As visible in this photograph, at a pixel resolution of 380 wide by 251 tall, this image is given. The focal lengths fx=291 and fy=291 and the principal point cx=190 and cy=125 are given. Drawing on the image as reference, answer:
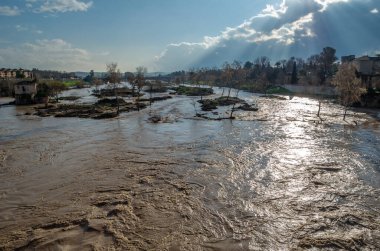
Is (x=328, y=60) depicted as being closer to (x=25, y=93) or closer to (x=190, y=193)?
(x=25, y=93)

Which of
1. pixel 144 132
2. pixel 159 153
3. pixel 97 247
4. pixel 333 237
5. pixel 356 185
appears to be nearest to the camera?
pixel 97 247

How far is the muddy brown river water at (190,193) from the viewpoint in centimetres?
1073

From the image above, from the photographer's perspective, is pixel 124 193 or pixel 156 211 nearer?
pixel 156 211

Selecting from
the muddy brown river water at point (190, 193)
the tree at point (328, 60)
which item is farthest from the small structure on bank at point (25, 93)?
the tree at point (328, 60)

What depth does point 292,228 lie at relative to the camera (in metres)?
11.4

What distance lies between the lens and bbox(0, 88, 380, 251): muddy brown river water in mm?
10727

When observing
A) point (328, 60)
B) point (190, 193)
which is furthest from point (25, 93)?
point (328, 60)

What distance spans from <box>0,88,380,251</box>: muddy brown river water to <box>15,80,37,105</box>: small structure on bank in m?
44.4

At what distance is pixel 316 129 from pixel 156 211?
2730 centimetres

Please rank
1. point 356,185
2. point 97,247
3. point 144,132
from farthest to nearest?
point 144,132
point 356,185
point 97,247

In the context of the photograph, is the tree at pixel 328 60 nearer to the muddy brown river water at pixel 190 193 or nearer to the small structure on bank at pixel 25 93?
the muddy brown river water at pixel 190 193

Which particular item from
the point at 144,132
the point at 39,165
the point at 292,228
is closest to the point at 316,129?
the point at 144,132

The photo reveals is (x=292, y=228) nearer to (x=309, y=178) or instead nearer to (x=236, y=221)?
(x=236, y=221)

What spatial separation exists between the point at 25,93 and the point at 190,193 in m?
67.1
